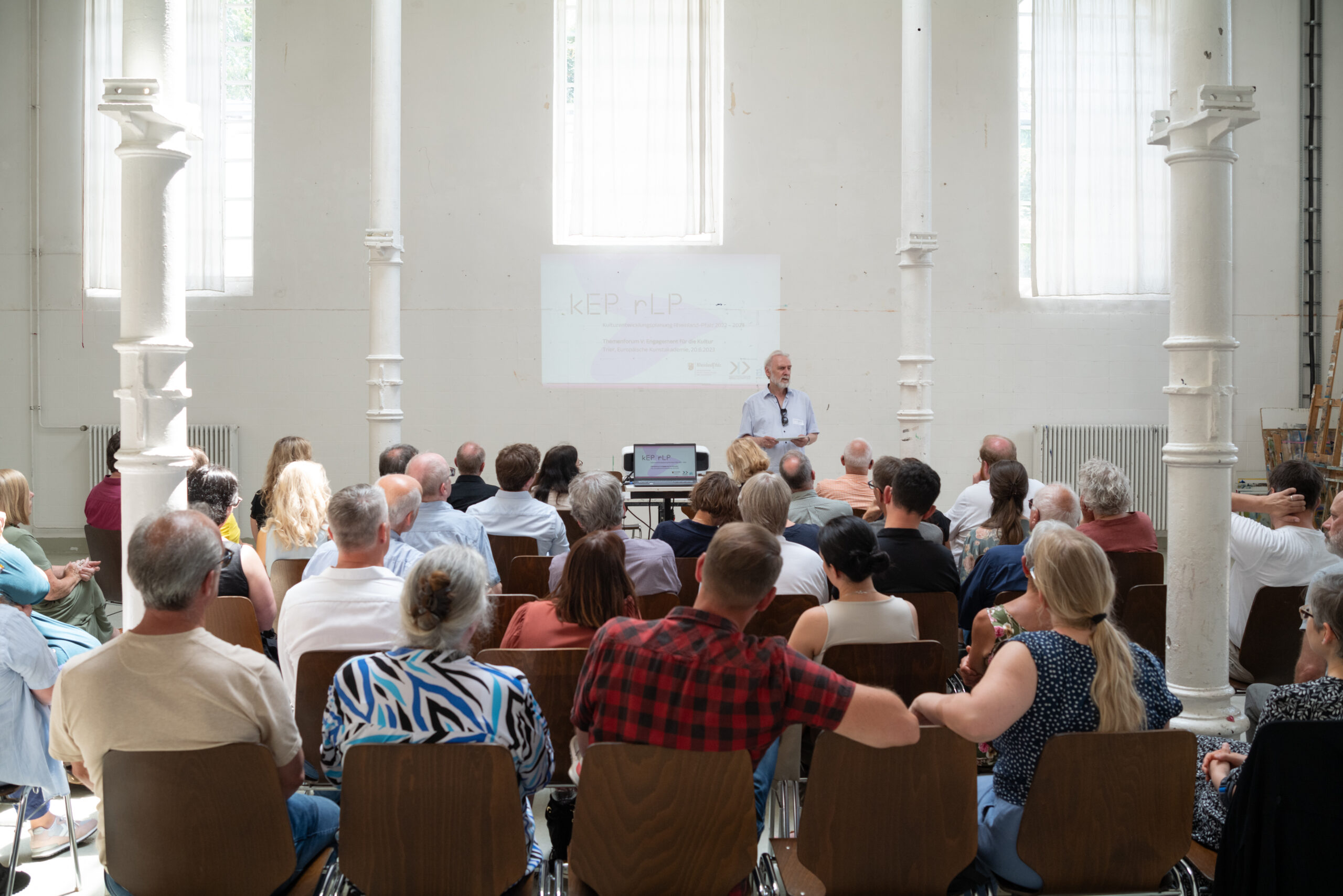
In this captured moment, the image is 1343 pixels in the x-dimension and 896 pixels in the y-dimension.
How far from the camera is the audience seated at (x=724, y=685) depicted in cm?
183

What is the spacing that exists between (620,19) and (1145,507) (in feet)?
19.9

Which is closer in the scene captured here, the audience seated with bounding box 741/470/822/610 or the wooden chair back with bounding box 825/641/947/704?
the wooden chair back with bounding box 825/641/947/704

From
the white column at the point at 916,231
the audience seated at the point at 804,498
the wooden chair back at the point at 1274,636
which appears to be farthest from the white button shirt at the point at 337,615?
the white column at the point at 916,231

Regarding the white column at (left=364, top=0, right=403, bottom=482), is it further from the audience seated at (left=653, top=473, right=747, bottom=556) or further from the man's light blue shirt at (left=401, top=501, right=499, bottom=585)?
the audience seated at (left=653, top=473, right=747, bottom=556)

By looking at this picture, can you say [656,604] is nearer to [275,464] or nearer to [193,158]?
[275,464]

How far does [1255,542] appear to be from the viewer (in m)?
3.68

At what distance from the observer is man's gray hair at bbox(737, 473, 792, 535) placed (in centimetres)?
358

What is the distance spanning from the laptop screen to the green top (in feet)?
12.0

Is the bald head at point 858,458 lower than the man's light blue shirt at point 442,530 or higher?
higher

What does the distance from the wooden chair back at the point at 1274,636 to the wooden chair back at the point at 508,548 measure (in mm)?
2695

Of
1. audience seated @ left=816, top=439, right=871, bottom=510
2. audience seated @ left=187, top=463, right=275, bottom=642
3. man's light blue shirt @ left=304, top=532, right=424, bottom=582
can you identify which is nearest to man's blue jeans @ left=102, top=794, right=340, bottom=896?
man's light blue shirt @ left=304, top=532, right=424, bottom=582

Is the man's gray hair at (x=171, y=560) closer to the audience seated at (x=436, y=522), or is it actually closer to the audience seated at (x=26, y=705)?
the audience seated at (x=26, y=705)

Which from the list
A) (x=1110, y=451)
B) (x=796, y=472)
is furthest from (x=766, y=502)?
(x=1110, y=451)

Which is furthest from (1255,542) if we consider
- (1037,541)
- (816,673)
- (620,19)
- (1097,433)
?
(620,19)
